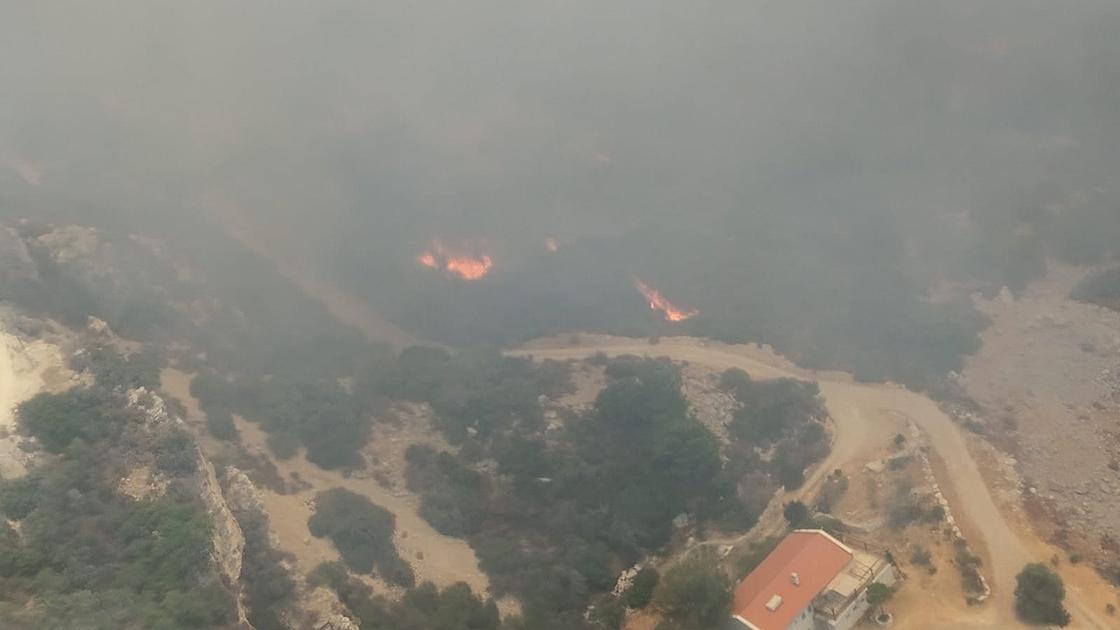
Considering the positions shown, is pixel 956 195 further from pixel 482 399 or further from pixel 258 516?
pixel 258 516

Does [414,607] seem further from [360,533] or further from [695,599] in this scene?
[695,599]

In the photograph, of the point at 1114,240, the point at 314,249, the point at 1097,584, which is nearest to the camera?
the point at 1097,584

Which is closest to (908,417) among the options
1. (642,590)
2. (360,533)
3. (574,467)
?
(574,467)

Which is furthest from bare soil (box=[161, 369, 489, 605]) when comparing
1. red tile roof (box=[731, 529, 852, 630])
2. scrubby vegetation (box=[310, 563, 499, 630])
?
red tile roof (box=[731, 529, 852, 630])

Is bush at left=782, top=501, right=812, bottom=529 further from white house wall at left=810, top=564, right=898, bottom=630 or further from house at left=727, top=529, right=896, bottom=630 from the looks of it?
white house wall at left=810, top=564, right=898, bottom=630

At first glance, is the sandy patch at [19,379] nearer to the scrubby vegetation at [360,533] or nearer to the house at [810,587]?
the scrubby vegetation at [360,533]

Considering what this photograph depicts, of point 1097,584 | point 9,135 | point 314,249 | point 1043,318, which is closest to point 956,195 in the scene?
point 1043,318

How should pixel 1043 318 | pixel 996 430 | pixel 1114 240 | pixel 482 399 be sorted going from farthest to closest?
pixel 1114 240
pixel 1043 318
pixel 482 399
pixel 996 430
